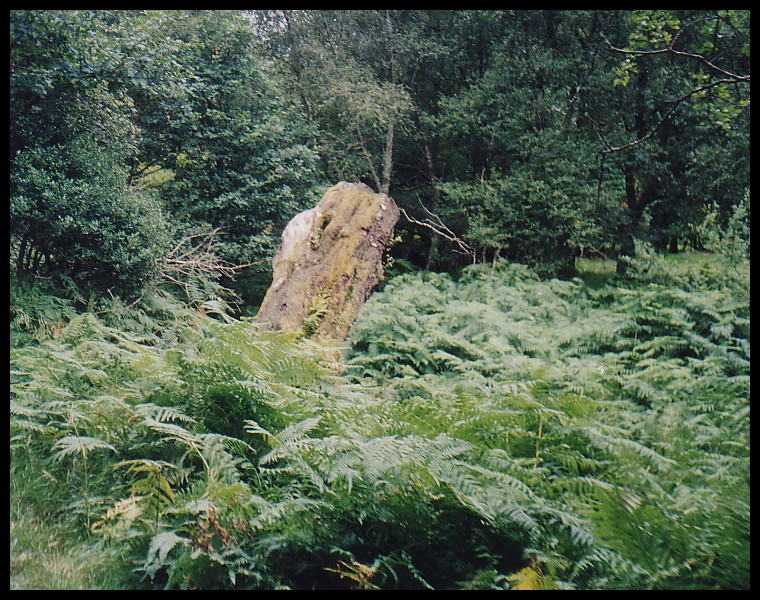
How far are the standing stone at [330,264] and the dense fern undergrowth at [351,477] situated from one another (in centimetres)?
228

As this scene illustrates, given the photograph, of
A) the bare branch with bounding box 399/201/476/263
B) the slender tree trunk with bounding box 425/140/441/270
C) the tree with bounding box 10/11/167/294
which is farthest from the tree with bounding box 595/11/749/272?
the tree with bounding box 10/11/167/294

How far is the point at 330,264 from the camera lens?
795 cm

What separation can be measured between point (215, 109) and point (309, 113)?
3.03 m

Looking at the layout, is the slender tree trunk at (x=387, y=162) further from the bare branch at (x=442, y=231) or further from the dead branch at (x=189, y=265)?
the dead branch at (x=189, y=265)

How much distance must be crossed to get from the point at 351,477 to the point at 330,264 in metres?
5.32

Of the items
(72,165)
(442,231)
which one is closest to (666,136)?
(442,231)

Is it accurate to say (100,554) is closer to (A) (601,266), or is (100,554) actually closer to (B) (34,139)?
(B) (34,139)

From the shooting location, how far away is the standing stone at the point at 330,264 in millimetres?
7242

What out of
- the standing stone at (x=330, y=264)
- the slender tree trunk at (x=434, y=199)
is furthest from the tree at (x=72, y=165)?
the slender tree trunk at (x=434, y=199)

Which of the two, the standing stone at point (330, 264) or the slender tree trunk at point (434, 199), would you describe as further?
the slender tree trunk at point (434, 199)

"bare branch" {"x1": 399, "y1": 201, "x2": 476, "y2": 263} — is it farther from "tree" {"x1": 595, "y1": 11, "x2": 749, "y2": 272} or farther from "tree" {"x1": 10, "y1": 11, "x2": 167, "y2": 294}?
"tree" {"x1": 10, "y1": 11, "x2": 167, "y2": 294}

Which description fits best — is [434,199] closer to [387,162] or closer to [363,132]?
[387,162]

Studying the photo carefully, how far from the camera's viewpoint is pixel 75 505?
3145 millimetres
